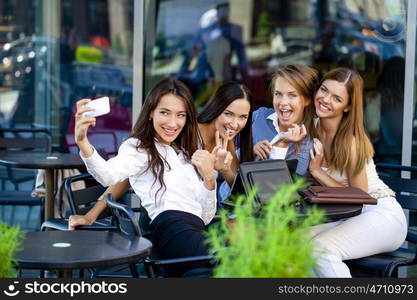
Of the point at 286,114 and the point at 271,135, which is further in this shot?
the point at 271,135

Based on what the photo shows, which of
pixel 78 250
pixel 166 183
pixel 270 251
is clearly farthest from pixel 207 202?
pixel 270 251

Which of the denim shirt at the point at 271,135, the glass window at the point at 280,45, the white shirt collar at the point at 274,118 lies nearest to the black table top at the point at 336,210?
the denim shirt at the point at 271,135

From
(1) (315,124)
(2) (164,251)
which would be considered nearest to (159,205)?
(2) (164,251)

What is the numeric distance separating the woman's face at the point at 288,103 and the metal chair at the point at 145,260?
105 cm

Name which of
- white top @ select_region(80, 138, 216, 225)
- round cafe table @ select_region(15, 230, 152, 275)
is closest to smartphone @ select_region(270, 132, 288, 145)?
white top @ select_region(80, 138, 216, 225)

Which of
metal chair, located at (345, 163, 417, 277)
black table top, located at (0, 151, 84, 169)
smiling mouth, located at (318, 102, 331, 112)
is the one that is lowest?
metal chair, located at (345, 163, 417, 277)

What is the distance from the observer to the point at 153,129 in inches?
153

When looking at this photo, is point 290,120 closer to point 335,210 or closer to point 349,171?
point 349,171

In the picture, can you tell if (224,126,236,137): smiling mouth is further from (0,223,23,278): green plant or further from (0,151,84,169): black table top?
(0,223,23,278): green plant

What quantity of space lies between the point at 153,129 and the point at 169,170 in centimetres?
22

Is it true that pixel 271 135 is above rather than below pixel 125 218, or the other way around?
above

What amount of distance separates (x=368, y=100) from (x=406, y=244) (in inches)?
73.4

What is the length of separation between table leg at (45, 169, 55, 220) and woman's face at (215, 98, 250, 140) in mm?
1451

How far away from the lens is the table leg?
5077 millimetres
